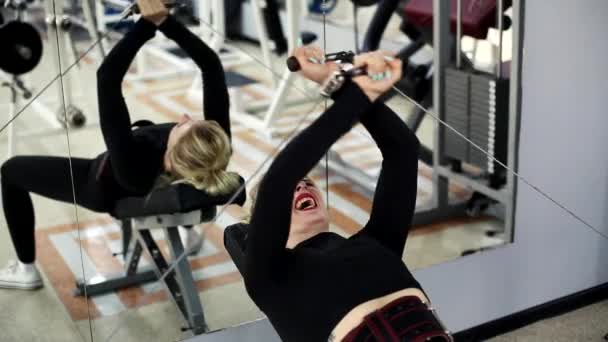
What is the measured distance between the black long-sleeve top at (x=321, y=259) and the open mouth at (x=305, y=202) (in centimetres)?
7

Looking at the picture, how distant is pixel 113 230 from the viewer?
72.5 inches

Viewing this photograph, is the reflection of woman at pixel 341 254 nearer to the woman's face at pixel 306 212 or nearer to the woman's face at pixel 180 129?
the woman's face at pixel 306 212

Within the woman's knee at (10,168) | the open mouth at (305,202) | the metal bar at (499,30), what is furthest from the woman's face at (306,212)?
the metal bar at (499,30)

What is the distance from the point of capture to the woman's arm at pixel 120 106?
5.65ft

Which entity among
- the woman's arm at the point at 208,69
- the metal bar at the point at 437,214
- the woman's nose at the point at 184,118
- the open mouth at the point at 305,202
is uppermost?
the woman's arm at the point at 208,69

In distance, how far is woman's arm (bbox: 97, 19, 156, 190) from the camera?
1.72 m

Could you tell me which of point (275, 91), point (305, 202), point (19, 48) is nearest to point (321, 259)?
point (305, 202)

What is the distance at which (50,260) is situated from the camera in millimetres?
1813

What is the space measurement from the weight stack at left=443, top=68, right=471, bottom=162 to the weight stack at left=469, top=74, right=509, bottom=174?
0.02 metres

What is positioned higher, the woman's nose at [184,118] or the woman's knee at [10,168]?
the woman's nose at [184,118]

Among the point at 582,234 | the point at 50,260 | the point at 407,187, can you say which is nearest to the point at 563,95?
the point at 582,234

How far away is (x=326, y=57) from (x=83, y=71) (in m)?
0.53

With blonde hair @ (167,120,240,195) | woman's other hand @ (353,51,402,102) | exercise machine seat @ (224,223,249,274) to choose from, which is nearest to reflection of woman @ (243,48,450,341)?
woman's other hand @ (353,51,402,102)

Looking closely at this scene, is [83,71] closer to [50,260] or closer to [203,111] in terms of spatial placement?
[203,111]
